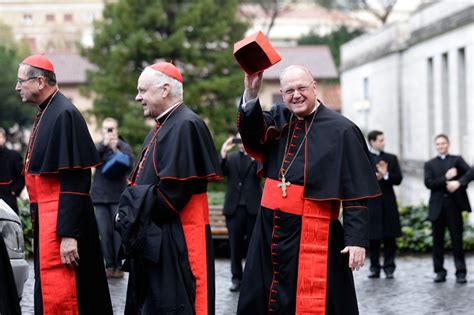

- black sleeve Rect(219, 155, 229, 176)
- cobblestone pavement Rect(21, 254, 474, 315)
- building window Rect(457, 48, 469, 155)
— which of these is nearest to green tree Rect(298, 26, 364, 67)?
building window Rect(457, 48, 469, 155)

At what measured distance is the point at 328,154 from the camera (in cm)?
727

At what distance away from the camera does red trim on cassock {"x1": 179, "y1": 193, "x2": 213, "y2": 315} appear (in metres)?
7.41

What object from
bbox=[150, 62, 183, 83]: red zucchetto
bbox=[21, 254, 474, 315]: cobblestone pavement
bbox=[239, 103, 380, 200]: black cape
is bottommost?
bbox=[21, 254, 474, 315]: cobblestone pavement

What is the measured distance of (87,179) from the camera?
7855 millimetres

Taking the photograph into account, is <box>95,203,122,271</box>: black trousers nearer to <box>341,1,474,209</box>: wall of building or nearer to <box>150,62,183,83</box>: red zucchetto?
<box>150,62,183,83</box>: red zucchetto

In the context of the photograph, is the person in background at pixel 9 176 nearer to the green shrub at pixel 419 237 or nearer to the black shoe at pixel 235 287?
the black shoe at pixel 235 287

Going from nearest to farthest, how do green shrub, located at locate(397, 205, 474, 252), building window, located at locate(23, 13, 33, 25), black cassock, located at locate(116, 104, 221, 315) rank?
black cassock, located at locate(116, 104, 221, 315) → green shrub, located at locate(397, 205, 474, 252) → building window, located at locate(23, 13, 33, 25)

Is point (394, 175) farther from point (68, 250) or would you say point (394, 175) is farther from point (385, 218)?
point (68, 250)

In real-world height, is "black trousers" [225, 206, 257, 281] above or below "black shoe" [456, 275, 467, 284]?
above

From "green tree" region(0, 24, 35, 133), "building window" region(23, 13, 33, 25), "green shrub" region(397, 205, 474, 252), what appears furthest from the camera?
"building window" region(23, 13, 33, 25)

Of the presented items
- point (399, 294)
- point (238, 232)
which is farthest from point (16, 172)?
point (399, 294)

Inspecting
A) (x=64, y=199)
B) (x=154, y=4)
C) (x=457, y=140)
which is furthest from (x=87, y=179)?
(x=154, y=4)

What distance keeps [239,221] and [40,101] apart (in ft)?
18.9

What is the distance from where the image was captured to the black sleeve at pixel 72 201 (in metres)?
7.66
